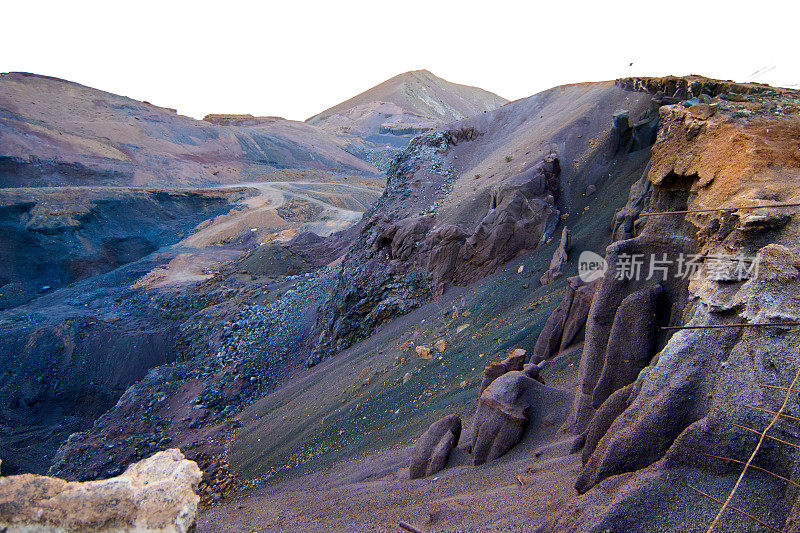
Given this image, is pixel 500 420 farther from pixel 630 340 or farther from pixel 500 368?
pixel 630 340

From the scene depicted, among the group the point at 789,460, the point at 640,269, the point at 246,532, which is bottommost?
the point at 246,532

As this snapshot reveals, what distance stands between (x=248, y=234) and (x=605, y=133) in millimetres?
23020

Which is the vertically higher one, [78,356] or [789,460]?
[789,460]

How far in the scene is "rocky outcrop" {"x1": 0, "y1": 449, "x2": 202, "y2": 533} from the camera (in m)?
3.32

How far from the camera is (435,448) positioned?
6.18 metres

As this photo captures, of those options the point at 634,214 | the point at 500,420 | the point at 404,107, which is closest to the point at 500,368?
the point at 500,420

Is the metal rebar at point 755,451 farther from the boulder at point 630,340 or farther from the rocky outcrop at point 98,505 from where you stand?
the rocky outcrop at point 98,505

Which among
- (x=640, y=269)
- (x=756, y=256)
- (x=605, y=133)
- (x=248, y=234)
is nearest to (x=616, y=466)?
(x=756, y=256)

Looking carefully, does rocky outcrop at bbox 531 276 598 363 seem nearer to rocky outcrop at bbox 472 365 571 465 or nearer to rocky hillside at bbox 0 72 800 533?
rocky hillside at bbox 0 72 800 533

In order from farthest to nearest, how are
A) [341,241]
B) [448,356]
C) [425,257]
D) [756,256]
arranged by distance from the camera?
[341,241], [425,257], [448,356], [756,256]

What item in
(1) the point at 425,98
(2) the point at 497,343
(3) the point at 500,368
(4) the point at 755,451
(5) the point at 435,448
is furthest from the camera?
(1) the point at 425,98

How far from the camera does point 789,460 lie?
2.54m

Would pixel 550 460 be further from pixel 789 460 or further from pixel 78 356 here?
pixel 78 356

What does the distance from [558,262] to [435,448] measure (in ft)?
20.4
